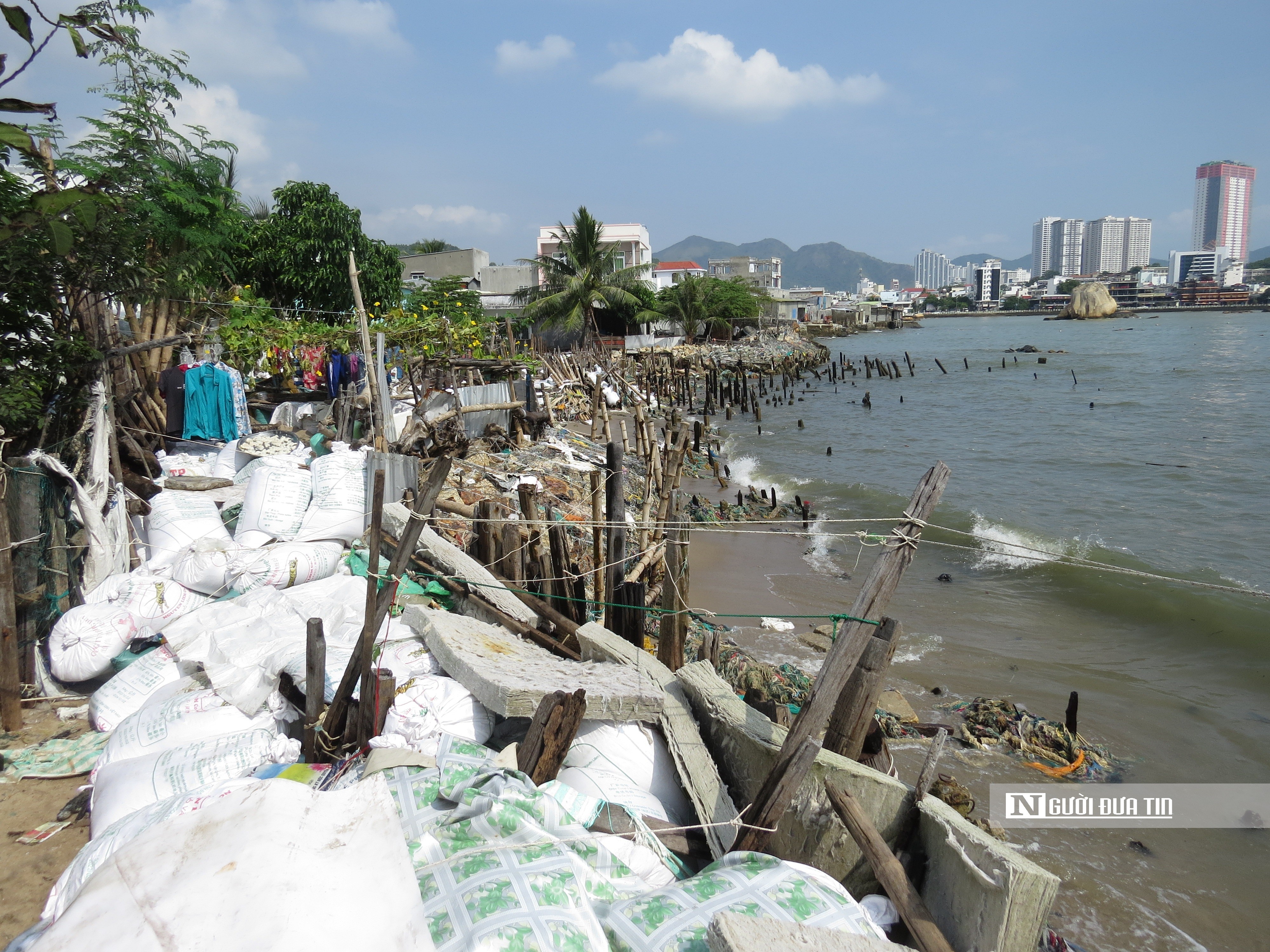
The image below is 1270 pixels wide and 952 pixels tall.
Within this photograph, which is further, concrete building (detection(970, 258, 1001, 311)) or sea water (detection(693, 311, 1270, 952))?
concrete building (detection(970, 258, 1001, 311))

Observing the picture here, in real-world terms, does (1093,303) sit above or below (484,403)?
above

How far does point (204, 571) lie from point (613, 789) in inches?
138

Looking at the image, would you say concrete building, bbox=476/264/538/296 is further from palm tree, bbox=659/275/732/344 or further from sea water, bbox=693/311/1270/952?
sea water, bbox=693/311/1270/952

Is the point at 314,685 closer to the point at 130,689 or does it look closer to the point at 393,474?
the point at 130,689

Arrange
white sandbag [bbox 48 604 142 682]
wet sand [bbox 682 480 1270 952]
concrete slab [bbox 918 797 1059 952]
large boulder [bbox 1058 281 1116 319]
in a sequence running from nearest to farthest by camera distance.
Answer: concrete slab [bbox 918 797 1059 952], wet sand [bbox 682 480 1270 952], white sandbag [bbox 48 604 142 682], large boulder [bbox 1058 281 1116 319]

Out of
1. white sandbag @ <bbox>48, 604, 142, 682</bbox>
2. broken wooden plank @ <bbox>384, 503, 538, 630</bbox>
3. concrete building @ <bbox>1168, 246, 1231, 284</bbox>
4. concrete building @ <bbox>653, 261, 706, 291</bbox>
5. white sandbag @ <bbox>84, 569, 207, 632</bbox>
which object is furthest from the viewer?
concrete building @ <bbox>1168, 246, 1231, 284</bbox>

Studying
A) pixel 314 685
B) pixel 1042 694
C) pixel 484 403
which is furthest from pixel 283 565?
pixel 484 403

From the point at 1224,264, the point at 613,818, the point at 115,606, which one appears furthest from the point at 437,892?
the point at 1224,264

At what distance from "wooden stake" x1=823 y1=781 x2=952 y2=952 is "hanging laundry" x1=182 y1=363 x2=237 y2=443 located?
745cm

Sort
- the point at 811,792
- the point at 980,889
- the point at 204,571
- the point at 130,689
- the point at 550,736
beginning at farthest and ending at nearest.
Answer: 1. the point at 204,571
2. the point at 130,689
3. the point at 550,736
4. the point at 811,792
5. the point at 980,889

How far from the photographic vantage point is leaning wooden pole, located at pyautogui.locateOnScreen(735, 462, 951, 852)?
112 inches

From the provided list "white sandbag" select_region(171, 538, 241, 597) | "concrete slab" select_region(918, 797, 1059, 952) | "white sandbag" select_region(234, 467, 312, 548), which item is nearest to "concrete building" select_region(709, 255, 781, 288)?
"white sandbag" select_region(234, 467, 312, 548)

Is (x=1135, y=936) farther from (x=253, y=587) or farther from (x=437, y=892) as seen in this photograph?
(x=253, y=587)

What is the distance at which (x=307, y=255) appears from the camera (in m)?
17.7
